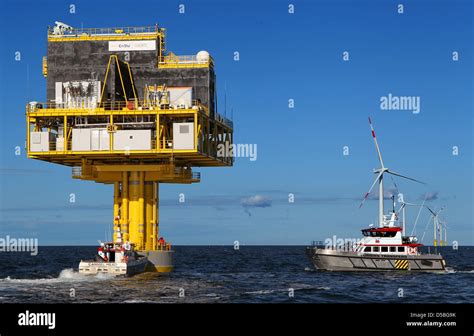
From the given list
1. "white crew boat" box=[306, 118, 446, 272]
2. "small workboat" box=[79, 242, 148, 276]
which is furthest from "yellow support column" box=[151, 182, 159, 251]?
"white crew boat" box=[306, 118, 446, 272]

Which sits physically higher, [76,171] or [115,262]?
[76,171]

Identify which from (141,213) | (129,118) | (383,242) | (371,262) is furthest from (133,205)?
(383,242)

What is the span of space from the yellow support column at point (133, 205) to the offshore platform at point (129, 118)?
4.3 inches

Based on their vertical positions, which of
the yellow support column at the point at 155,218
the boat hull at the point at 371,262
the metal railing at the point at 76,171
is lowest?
the boat hull at the point at 371,262

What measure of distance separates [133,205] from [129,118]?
10.7 meters

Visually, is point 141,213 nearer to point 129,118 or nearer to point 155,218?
point 155,218

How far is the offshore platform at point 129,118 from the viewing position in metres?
79.1

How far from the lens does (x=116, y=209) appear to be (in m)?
86.9

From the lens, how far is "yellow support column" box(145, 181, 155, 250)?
8681 centimetres

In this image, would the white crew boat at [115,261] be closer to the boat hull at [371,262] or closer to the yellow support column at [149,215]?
the yellow support column at [149,215]

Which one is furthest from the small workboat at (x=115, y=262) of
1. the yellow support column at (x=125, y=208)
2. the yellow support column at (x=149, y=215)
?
the yellow support column at (x=149, y=215)

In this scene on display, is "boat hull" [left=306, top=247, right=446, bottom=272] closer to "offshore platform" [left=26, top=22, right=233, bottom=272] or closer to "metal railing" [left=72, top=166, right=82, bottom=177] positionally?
"offshore platform" [left=26, top=22, right=233, bottom=272]

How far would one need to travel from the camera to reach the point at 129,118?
265 feet
